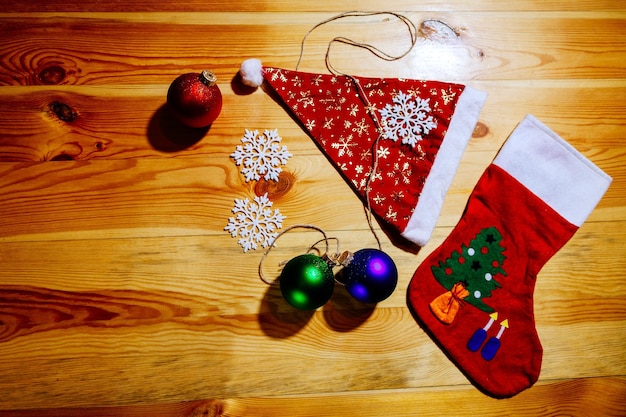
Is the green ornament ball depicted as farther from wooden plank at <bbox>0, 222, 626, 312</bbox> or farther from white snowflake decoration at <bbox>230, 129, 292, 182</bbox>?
white snowflake decoration at <bbox>230, 129, 292, 182</bbox>

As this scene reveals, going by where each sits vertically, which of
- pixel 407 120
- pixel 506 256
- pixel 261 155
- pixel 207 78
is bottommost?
pixel 506 256

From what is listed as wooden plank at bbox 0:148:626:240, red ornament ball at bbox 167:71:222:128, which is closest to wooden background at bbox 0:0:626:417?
wooden plank at bbox 0:148:626:240

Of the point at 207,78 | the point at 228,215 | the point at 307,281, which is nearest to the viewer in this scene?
the point at 307,281

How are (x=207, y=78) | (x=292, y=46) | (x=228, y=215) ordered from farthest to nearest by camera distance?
(x=292, y=46) → (x=228, y=215) → (x=207, y=78)

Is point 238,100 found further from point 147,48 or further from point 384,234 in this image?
point 384,234

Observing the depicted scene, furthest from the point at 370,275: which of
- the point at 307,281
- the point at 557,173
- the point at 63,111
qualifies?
the point at 63,111

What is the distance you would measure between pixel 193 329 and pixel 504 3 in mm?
1338

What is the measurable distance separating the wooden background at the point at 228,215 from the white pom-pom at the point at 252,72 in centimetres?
5

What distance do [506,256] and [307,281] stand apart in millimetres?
574

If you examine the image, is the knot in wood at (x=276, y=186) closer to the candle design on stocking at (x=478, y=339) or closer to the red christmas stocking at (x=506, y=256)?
the red christmas stocking at (x=506, y=256)

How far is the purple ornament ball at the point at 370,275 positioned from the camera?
988mm

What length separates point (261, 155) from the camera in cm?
119

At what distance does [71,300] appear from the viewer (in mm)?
1121

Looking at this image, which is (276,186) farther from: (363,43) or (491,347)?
(491,347)
